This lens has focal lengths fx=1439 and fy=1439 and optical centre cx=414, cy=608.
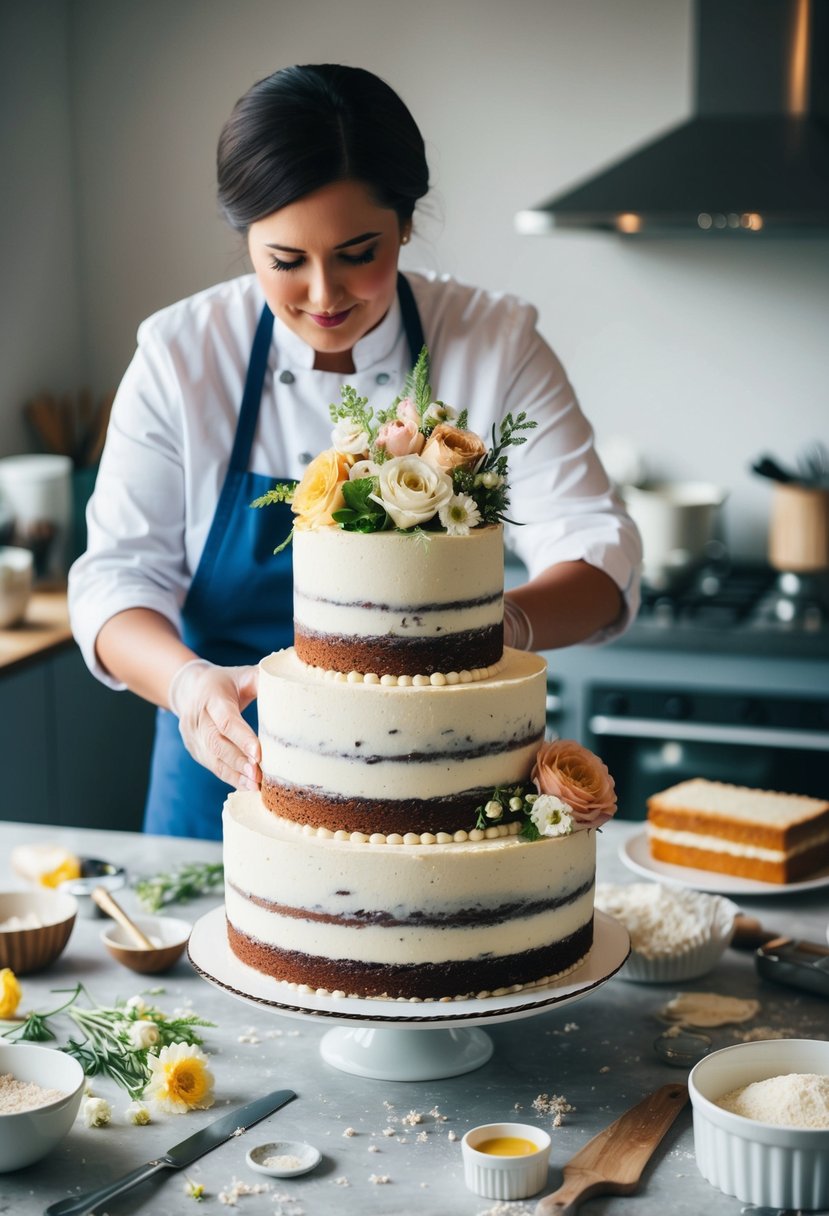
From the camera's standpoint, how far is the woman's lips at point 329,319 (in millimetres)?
1837

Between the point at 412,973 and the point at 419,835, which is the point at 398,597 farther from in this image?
the point at 412,973

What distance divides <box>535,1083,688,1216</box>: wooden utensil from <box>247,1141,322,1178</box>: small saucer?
0.74 ft

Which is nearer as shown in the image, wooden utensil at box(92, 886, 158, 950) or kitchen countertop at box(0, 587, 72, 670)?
wooden utensil at box(92, 886, 158, 950)

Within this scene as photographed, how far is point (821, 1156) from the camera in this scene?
4.10ft

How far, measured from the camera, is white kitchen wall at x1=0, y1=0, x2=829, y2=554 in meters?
4.04

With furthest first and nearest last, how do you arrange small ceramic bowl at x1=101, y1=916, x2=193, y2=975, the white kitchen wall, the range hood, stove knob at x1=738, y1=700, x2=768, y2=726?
the white kitchen wall → stove knob at x1=738, y1=700, x2=768, y2=726 → the range hood → small ceramic bowl at x1=101, y1=916, x2=193, y2=975

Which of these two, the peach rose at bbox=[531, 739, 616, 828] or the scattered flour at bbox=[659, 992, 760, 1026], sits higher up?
the peach rose at bbox=[531, 739, 616, 828]

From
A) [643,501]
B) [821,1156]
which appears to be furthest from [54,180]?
[821,1156]

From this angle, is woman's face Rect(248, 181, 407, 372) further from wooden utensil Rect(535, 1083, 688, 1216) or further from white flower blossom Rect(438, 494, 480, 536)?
wooden utensil Rect(535, 1083, 688, 1216)

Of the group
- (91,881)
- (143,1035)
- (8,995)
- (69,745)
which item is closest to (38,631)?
(69,745)

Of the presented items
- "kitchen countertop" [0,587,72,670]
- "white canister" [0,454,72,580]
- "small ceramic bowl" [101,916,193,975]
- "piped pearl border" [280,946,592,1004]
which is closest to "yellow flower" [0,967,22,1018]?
"small ceramic bowl" [101,916,193,975]

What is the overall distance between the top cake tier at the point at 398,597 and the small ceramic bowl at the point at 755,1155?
0.48m

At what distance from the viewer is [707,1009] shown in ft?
5.47

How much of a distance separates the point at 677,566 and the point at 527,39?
156 centimetres
